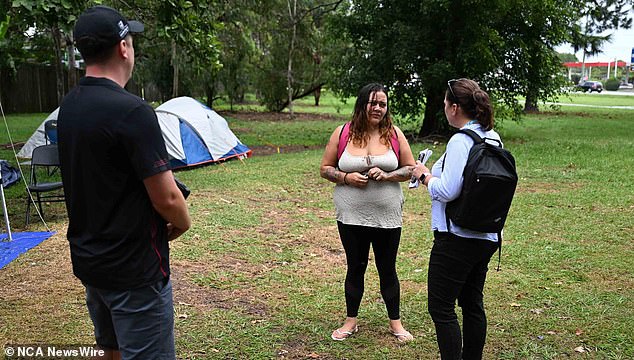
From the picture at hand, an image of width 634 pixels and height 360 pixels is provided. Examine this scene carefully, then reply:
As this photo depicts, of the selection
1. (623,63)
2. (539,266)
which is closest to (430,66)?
(539,266)

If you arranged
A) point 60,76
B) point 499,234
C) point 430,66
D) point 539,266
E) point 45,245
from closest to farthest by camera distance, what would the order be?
point 499,234, point 539,266, point 45,245, point 430,66, point 60,76

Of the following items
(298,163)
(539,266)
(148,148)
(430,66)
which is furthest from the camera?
(430,66)

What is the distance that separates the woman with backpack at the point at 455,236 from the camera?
2840 mm

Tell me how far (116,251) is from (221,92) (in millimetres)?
23633

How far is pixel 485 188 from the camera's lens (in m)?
2.71

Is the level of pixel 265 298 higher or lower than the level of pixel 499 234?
lower

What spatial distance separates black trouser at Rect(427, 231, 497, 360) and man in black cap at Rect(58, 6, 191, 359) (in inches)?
54.6

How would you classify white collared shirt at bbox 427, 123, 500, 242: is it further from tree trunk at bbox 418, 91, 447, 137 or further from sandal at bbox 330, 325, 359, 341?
tree trunk at bbox 418, 91, 447, 137

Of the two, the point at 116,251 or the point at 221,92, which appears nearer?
the point at 116,251

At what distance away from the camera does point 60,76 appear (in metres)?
16.0

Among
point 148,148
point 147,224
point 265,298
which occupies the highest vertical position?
point 148,148

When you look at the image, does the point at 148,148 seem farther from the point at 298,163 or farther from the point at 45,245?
the point at 298,163

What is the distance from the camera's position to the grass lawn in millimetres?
3871

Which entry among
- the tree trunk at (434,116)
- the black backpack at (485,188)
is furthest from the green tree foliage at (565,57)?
the black backpack at (485,188)
